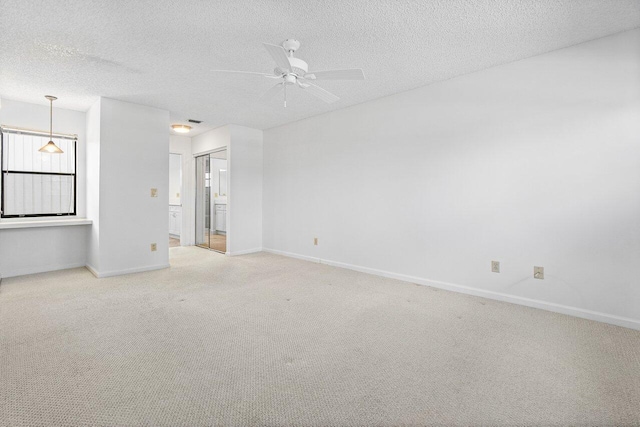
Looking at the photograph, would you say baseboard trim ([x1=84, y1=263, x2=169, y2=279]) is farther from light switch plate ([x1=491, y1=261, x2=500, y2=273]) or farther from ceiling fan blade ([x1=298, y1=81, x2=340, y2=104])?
light switch plate ([x1=491, y1=261, x2=500, y2=273])

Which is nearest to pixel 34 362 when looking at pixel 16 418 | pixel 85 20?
pixel 16 418

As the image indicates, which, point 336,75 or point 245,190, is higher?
point 336,75

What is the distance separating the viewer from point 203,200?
6691mm

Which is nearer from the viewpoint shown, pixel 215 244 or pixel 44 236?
pixel 44 236

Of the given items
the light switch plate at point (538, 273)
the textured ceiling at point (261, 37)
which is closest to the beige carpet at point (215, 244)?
the textured ceiling at point (261, 37)

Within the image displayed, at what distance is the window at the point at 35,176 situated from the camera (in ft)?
13.7

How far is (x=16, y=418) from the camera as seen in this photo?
1476 millimetres

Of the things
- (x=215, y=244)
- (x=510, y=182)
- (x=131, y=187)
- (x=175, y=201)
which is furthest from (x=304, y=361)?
(x=175, y=201)

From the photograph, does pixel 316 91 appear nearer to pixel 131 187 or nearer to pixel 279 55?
pixel 279 55

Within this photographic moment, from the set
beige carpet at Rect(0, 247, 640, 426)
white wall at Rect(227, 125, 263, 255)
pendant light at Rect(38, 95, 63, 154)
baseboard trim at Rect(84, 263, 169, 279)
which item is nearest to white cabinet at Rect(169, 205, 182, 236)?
white wall at Rect(227, 125, 263, 255)

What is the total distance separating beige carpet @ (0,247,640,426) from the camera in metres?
1.54

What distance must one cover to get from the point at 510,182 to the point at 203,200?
5.88 m

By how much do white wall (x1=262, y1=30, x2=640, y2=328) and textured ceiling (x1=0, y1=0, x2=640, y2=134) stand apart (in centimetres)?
31

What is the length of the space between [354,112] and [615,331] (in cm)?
378
